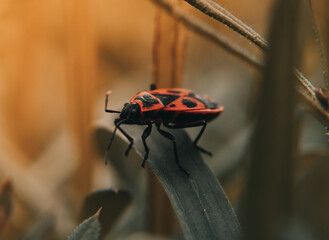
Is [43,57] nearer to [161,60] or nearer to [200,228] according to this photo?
[161,60]

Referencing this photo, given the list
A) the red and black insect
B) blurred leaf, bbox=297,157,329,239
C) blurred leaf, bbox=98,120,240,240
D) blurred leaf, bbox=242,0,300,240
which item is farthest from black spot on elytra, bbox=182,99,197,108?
blurred leaf, bbox=242,0,300,240

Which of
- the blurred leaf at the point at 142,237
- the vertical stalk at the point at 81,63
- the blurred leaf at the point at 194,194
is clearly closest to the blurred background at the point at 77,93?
the vertical stalk at the point at 81,63

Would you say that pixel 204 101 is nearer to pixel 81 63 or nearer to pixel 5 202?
pixel 81 63

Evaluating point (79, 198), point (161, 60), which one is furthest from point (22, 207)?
point (161, 60)

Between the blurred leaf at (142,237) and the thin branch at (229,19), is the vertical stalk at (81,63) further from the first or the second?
the thin branch at (229,19)

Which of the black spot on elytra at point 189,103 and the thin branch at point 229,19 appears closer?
the thin branch at point 229,19

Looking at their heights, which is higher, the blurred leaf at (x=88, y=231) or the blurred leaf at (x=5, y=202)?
the blurred leaf at (x=88, y=231)

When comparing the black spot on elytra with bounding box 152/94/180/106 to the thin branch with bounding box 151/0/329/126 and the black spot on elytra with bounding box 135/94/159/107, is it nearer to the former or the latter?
the black spot on elytra with bounding box 135/94/159/107

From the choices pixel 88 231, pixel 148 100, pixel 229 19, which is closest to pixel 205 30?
pixel 148 100
